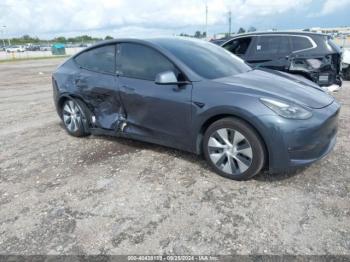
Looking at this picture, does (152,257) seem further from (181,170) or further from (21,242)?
(181,170)

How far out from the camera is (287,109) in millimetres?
3143

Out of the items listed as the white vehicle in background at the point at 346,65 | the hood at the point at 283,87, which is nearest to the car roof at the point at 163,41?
the hood at the point at 283,87

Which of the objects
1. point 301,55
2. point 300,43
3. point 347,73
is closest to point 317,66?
point 301,55

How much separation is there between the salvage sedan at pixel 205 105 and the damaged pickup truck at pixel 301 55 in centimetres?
287

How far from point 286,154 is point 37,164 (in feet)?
10.8

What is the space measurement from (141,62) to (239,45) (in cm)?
440

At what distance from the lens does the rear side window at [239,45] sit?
25.0 feet

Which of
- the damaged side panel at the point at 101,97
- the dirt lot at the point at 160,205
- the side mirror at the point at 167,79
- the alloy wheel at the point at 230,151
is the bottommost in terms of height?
the dirt lot at the point at 160,205

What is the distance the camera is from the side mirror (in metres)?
3.57

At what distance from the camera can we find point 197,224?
2.80 metres

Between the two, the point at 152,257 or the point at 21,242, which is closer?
the point at 152,257

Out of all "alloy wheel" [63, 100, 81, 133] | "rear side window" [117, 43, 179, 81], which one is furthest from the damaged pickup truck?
"alloy wheel" [63, 100, 81, 133]

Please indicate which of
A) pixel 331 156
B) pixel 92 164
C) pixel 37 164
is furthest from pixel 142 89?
pixel 331 156

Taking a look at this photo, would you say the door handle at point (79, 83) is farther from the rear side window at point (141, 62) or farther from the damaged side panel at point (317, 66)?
the damaged side panel at point (317, 66)
